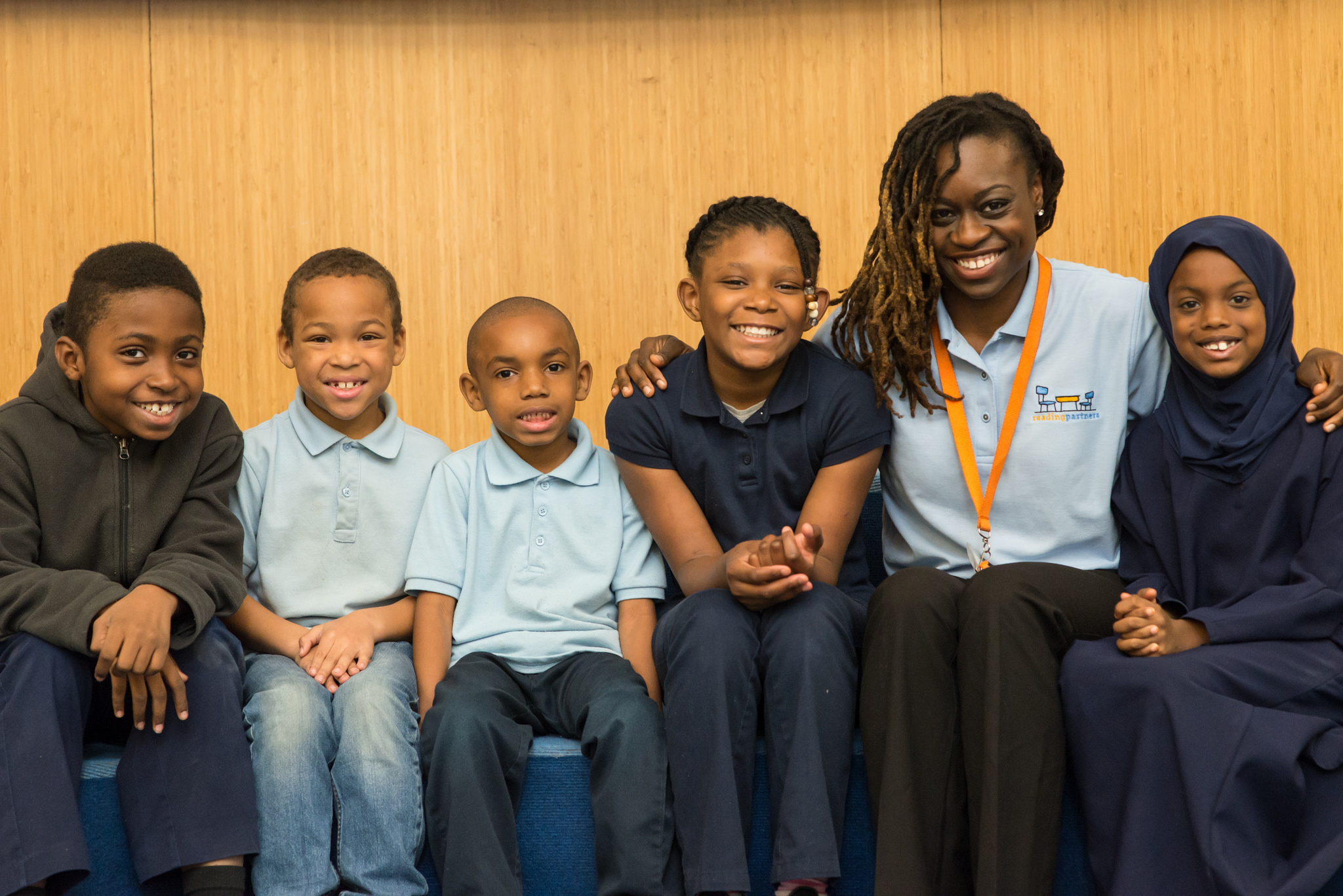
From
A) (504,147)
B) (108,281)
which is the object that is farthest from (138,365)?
(504,147)

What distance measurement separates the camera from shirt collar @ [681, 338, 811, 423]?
2.08 metres

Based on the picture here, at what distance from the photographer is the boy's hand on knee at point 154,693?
5.48ft

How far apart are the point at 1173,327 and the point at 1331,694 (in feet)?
2.09

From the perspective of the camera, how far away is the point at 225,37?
147 inches

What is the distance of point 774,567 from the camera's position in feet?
5.74

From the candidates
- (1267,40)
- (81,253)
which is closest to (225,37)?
(81,253)

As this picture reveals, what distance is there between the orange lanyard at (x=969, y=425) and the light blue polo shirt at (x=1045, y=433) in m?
0.01

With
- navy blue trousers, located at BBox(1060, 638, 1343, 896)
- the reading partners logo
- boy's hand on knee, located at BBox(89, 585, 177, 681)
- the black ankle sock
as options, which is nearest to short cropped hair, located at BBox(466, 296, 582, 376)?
boy's hand on knee, located at BBox(89, 585, 177, 681)

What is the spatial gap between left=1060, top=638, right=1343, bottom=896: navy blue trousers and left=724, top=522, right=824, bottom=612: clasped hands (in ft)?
1.35

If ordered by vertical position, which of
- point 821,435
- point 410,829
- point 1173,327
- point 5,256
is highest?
point 5,256

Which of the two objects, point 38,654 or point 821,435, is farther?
point 821,435

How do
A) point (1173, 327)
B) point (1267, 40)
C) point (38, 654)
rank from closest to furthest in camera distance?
1. point (38, 654)
2. point (1173, 327)
3. point (1267, 40)

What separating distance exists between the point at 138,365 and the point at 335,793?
76 centimetres

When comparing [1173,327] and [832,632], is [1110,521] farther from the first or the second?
[832,632]
